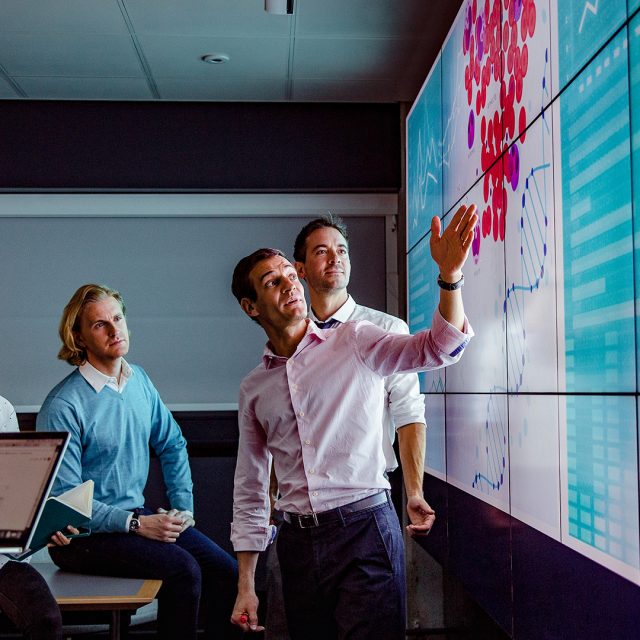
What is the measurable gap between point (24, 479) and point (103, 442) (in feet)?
4.26

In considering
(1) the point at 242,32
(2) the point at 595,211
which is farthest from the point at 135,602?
(1) the point at 242,32

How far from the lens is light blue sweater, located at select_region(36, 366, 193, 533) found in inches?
117

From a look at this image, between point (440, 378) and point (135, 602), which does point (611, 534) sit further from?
point (440, 378)

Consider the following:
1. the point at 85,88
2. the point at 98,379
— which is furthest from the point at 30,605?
the point at 85,88

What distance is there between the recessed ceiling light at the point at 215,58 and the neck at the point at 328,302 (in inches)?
68.8

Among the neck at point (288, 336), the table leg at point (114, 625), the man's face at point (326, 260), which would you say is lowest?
the table leg at point (114, 625)

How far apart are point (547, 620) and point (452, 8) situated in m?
2.55

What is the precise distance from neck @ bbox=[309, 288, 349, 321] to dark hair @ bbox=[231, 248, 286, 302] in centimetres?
74

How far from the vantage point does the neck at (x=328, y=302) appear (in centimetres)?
291

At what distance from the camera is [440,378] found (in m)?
3.48

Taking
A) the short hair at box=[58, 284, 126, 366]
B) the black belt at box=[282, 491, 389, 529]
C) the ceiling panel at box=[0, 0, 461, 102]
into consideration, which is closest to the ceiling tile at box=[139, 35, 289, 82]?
the ceiling panel at box=[0, 0, 461, 102]

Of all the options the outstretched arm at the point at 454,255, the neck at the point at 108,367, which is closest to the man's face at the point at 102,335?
the neck at the point at 108,367

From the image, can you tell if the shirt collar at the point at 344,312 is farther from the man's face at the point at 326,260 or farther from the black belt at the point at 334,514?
the black belt at the point at 334,514

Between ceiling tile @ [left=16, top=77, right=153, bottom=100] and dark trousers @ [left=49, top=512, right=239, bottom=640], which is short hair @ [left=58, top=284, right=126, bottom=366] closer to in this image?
dark trousers @ [left=49, top=512, right=239, bottom=640]
